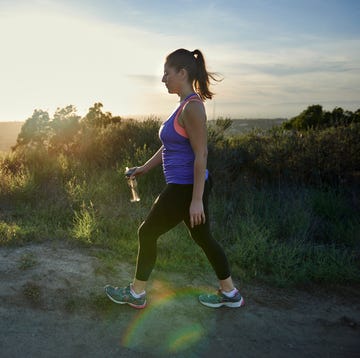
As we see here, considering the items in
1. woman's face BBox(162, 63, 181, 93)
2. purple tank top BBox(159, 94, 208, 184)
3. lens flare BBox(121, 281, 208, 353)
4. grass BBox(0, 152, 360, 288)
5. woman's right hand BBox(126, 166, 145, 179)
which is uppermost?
woman's face BBox(162, 63, 181, 93)

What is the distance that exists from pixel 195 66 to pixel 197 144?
0.62 metres

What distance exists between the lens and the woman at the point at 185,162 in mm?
3070

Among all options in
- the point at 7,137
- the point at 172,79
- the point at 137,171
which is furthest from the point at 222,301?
the point at 7,137

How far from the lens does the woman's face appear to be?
3.22 m

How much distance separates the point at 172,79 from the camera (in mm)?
3227

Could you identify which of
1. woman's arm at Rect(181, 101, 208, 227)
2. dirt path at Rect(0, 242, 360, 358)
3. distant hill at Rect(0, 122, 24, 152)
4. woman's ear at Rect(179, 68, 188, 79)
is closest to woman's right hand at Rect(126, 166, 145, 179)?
woman's arm at Rect(181, 101, 208, 227)

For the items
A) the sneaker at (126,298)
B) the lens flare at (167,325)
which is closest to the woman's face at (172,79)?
the sneaker at (126,298)

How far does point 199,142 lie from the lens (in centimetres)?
305

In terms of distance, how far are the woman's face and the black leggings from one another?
718mm

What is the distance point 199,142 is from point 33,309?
195 centimetres

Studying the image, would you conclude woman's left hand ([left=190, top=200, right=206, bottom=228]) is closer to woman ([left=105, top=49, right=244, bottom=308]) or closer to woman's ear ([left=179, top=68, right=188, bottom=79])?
woman ([left=105, top=49, right=244, bottom=308])

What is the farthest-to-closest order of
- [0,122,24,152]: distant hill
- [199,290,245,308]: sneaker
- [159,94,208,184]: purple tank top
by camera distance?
[0,122,24,152]: distant hill → [199,290,245,308]: sneaker → [159,94,208,184]: purple tank top

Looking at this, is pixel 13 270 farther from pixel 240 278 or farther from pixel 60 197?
pixel 60 197

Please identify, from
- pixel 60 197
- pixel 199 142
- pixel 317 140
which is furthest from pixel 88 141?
pixel 199 142
